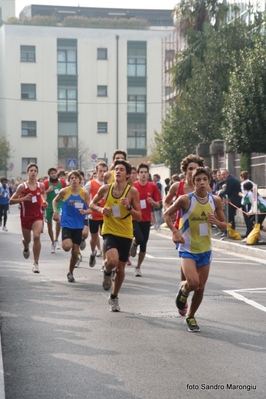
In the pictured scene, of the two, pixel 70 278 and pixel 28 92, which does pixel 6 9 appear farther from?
pixel 70 278

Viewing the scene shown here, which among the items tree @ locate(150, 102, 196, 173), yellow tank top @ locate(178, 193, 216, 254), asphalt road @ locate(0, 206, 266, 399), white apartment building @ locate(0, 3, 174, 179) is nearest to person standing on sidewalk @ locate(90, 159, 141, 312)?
asphalt road @ locate(0, 206, 266, 399)

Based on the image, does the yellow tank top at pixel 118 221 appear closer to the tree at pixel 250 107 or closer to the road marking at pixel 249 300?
the road marking at pixel 249 300

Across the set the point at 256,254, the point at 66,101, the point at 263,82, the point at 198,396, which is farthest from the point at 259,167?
the point at 66,101

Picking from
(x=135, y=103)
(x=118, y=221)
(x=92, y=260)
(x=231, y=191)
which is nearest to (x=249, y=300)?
(x=118, y=221)

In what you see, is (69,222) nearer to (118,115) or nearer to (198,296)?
(198,296)

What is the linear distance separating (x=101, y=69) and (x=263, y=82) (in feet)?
161

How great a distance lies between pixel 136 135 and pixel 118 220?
66624 millimetres

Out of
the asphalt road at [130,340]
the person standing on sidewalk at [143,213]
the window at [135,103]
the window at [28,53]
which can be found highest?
the window at [28,53]

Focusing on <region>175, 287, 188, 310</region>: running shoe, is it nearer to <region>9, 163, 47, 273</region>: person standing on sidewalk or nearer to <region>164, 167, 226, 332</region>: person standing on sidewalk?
<region>164, 167, 226, 332</region>: person standing on sidewalk

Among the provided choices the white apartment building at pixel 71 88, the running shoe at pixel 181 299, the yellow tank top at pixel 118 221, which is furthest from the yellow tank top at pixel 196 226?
the white apartment building at pixel 71 88

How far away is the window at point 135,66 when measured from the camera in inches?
2970

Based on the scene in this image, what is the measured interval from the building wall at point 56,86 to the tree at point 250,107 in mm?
45886

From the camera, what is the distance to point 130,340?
8.51 metres

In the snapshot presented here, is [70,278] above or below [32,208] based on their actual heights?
below
